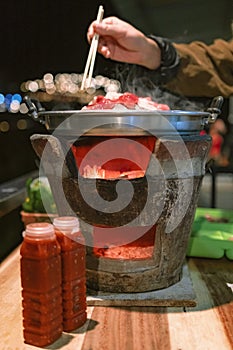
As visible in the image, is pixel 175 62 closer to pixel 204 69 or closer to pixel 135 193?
pixel 204 69

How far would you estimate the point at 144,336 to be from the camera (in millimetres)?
916

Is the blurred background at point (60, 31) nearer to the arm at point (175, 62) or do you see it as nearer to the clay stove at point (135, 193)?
the arm at point (175, 62)

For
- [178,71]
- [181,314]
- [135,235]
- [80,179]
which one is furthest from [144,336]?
[178,71]

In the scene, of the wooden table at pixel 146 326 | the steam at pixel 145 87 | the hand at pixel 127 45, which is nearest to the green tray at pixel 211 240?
the wooden table at pixel 146 326

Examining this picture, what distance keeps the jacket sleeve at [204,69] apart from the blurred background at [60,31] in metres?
0.19

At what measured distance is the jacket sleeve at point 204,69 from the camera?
1.70 m

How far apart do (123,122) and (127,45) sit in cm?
58

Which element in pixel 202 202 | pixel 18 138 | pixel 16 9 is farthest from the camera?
pixel 202 202

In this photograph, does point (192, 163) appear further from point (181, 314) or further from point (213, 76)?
point (213, 76)

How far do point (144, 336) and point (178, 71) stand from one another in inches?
41.8

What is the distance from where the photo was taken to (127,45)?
1.50m

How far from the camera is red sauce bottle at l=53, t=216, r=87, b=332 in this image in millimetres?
893

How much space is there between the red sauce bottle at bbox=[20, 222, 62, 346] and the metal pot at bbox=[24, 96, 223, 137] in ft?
0.94

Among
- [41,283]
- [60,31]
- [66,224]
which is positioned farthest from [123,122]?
[60,31]
